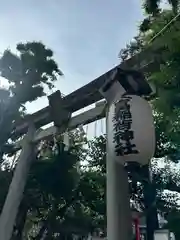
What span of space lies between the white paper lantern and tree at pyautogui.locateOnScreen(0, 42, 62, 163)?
3861 millimetres

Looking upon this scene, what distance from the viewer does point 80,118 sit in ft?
18.4

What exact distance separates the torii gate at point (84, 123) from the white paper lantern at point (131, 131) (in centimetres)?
20

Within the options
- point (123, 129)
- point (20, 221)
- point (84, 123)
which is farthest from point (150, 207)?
point (123, 129)

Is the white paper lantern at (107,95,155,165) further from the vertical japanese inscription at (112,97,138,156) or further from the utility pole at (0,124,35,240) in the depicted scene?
the utility pole at (0,124,35,240)

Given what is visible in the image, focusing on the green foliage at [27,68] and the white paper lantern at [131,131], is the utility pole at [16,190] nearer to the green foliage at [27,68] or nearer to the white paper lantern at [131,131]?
the green foliage at [27,68]

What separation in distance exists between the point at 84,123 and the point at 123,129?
249 centimetres

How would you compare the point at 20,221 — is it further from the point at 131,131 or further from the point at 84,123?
the point at 131,131

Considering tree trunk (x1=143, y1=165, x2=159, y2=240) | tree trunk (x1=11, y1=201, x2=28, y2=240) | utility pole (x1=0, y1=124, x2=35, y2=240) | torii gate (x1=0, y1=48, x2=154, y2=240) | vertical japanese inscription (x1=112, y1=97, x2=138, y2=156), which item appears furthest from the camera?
tree trunk (x1=143, y1=165, x2=159, y2=240)

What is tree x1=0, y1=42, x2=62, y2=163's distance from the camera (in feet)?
22.5

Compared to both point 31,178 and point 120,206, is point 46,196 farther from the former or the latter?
point 120,206

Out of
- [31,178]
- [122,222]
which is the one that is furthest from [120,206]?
[31,178]

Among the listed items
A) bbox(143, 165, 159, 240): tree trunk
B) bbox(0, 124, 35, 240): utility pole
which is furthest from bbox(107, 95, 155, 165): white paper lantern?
bbox(143, 165, 159, 240): tree trunk

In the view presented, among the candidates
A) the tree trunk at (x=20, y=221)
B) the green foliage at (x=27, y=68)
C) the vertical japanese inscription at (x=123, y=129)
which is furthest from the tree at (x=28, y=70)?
the vertical japanese inscription at (x=123, y=129)

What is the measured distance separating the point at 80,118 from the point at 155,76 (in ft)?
6.22
